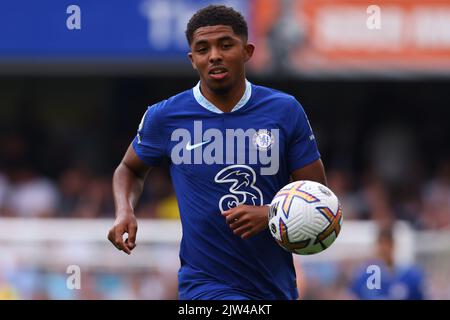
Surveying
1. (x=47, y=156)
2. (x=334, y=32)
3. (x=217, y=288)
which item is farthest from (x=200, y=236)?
(x=47, y=156)

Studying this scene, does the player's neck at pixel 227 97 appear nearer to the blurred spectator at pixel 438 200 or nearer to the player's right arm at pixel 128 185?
the player's right arm at pixel 128 185

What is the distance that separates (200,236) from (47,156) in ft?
36.9

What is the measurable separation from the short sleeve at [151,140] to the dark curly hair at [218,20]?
0.53m

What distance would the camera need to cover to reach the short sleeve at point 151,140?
23.7 feet

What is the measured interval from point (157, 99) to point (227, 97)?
38.1ft

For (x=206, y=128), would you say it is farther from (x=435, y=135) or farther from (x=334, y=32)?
(x=435, y=135)

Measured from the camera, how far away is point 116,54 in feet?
52.6

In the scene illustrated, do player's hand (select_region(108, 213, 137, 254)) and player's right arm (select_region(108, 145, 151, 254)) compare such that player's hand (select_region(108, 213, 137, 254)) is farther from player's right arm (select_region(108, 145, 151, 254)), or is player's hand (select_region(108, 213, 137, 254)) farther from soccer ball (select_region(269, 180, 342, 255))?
soccer ball (select_region(269, 180, 342, 255))

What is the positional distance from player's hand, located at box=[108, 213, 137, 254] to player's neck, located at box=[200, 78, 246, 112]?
85 cm

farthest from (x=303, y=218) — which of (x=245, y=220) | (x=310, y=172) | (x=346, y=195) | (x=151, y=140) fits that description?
(x=346, y=195)

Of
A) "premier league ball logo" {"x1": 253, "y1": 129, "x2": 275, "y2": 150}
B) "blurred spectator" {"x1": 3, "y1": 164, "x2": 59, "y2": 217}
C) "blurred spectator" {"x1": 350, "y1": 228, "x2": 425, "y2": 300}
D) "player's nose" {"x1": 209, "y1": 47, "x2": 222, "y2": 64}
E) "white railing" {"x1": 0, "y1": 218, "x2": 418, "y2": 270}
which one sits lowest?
"blurred spectator" {"x1": 350, "y1": 228, "x2": 425, "y2": 300}

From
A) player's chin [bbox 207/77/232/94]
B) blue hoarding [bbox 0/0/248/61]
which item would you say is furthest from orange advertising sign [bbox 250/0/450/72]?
player's chin [bbox 207/77/232/94]

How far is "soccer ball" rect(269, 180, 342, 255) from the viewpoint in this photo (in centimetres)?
664
